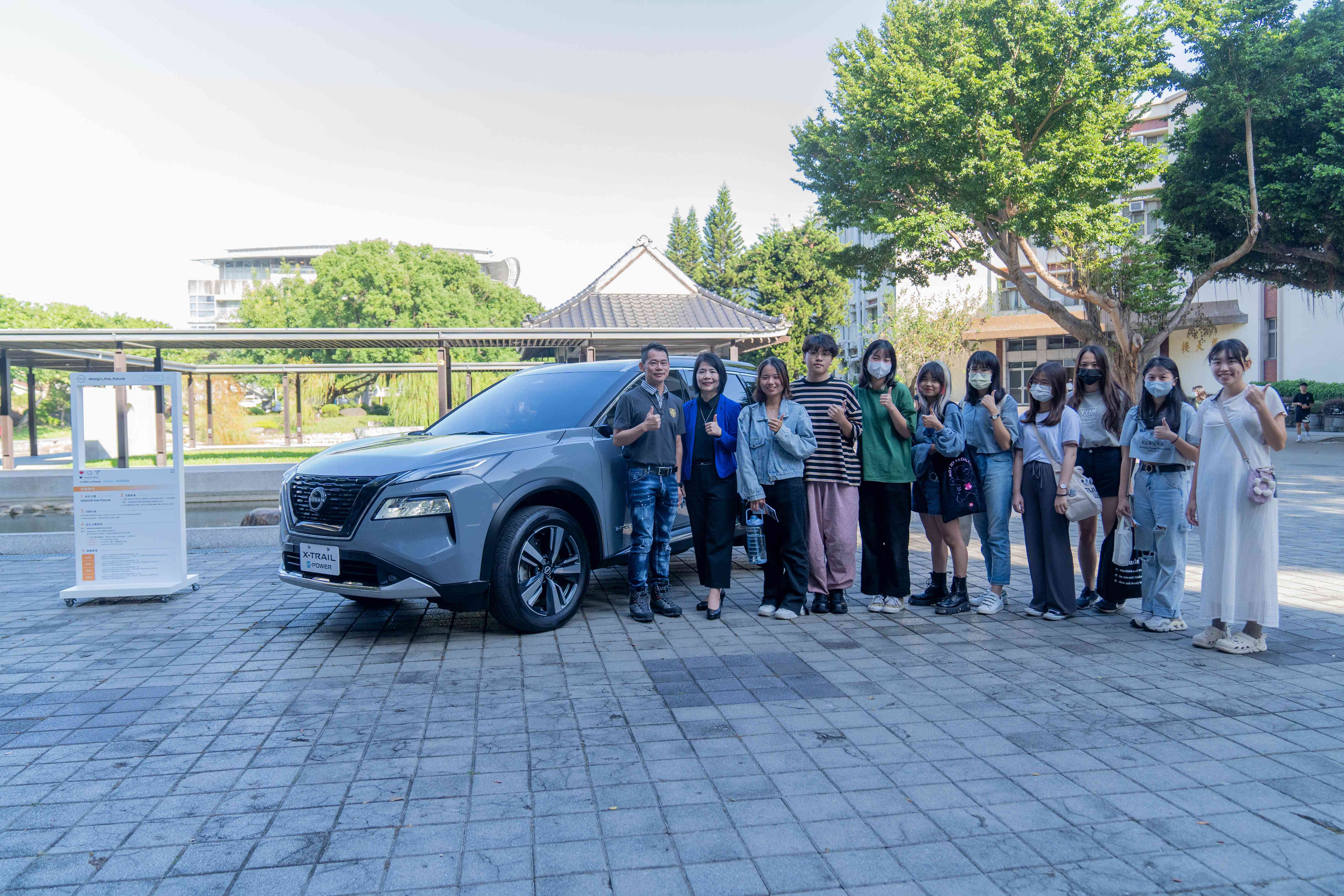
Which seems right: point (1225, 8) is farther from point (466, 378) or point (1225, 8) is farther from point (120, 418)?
point (466, 378)

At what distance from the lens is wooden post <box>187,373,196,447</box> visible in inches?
1142

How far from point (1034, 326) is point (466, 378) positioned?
28.8 meters

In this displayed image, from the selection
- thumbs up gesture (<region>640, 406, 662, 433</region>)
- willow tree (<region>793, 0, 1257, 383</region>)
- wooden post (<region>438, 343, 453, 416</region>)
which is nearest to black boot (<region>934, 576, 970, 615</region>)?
thumbs up gesture (<region>640, 406, 662, 433</region>)

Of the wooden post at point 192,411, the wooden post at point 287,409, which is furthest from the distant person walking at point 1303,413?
the wooden post at point 192,411

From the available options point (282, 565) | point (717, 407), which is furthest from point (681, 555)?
point (282, 565)

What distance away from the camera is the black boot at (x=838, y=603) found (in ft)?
22.3

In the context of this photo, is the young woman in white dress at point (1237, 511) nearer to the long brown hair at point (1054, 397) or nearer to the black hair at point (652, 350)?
the long brown hair at point (1054, 397)

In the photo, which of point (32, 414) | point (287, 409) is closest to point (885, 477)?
point (287, 409)

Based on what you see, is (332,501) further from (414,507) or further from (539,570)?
(539,570)

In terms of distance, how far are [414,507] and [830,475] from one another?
9.81 feet

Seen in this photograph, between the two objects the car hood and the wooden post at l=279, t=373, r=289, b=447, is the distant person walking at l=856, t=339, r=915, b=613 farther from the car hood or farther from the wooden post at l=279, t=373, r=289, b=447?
the wooden post at l=279, t=373, r=289, b=447

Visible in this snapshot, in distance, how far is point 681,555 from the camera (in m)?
9.33

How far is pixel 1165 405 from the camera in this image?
5969 millimetres

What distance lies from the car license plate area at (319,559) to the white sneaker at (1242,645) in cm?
556
